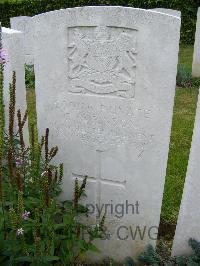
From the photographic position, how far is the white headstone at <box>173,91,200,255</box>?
2.83 m

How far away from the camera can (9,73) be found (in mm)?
3100

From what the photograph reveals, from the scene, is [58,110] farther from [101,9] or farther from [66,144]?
[101,9]

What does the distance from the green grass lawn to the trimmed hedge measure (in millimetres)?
5477

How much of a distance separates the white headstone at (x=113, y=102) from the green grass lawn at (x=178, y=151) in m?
0.89

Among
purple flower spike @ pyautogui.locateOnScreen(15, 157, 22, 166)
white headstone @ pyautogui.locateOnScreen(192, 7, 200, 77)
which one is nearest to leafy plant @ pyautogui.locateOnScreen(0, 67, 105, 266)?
purple flower spike @ pyautogui.locateOnScreen(15, 157, 22, 166)

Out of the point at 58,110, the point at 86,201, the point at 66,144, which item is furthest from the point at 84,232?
the point at 58,110

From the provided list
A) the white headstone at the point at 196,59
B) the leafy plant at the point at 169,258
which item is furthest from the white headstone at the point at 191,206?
the white headstone at the point at 196,59

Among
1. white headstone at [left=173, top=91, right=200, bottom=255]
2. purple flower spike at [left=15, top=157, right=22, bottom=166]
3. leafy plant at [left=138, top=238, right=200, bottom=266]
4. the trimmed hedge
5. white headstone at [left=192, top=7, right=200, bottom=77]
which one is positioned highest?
the trimmed hedge

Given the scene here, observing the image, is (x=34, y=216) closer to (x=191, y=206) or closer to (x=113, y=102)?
(x=113, y=102)

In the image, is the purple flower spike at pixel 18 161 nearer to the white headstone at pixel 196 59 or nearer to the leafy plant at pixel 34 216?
the leafy plant at pixel 34 216

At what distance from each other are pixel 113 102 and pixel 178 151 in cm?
264

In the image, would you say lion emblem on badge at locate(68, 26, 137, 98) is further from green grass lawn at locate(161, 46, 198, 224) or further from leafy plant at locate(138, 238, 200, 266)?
green grass lawn at locate(161, 46, 198, 224)

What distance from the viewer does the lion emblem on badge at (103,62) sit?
266 centimetres

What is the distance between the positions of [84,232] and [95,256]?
29 centimetres
